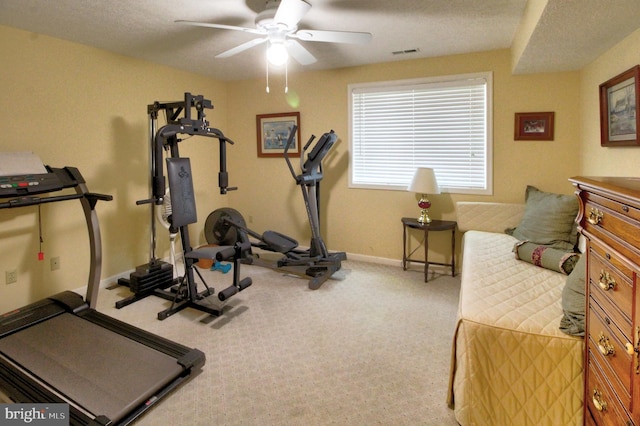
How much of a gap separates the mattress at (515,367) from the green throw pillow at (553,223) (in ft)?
3.68

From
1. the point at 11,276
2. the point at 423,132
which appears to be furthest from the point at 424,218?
the point at 11,276

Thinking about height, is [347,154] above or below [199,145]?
below

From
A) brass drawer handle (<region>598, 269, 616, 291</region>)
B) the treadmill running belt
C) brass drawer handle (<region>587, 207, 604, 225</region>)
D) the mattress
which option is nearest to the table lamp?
the mattress

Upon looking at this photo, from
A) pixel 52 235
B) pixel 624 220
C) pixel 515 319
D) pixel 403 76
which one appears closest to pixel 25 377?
pixel 52 235

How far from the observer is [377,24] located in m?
2.94

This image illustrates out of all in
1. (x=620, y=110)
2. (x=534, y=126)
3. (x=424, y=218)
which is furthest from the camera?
(x=424, y=218)

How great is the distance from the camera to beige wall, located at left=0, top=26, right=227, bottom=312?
301cm

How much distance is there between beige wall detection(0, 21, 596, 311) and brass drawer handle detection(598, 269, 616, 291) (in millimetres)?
2689

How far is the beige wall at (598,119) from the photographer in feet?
7.40

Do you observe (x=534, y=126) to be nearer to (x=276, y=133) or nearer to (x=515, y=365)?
(x=515, y=365)

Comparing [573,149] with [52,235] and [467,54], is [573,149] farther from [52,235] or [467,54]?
[52,235]

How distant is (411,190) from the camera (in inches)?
152

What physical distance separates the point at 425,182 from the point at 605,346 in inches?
105

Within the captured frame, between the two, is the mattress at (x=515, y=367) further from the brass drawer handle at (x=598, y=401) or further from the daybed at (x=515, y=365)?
the brass drawer handle at (x=598, y=401)
